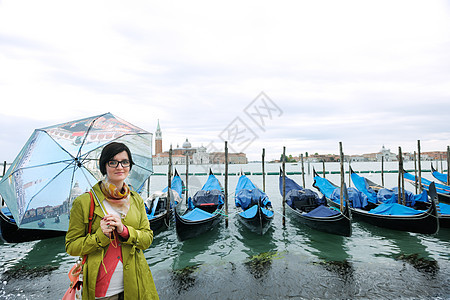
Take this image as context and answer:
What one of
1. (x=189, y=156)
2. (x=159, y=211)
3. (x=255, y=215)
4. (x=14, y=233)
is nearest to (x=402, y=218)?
(x=255, y=215)

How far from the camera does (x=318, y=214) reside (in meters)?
7.04

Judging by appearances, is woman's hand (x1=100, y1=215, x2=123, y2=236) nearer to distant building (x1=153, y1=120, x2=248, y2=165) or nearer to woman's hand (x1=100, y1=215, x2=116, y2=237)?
woman's hand (x1=100, y1=215, x2=116, y2=237)

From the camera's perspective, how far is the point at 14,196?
242 cm

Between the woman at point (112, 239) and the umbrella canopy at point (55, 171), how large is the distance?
1.22 meters

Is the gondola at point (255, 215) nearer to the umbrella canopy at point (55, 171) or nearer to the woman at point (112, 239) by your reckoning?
the umbrella canopy at point (55, 171)

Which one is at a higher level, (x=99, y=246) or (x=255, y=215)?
(x=99, y=246)

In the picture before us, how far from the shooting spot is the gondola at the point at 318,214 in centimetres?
638

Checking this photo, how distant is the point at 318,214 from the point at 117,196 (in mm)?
6678

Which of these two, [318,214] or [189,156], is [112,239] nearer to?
[318,214]

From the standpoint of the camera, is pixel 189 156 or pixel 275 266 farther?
pixel 189 156

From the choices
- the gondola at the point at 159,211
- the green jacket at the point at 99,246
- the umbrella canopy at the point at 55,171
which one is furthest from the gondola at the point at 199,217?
the green jacket at the point at 99,246

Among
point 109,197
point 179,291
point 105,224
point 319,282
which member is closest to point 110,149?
point 109,197

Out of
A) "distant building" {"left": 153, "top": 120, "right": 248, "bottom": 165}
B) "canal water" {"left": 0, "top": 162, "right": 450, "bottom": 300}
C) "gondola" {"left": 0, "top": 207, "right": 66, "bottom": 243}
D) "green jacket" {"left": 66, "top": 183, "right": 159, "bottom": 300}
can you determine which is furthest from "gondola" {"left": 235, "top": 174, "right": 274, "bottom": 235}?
"distant building" {"left": 153, "top": 120, "right": 248, "bottom": 165}

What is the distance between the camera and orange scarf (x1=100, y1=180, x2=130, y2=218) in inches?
Answer: 52.5
